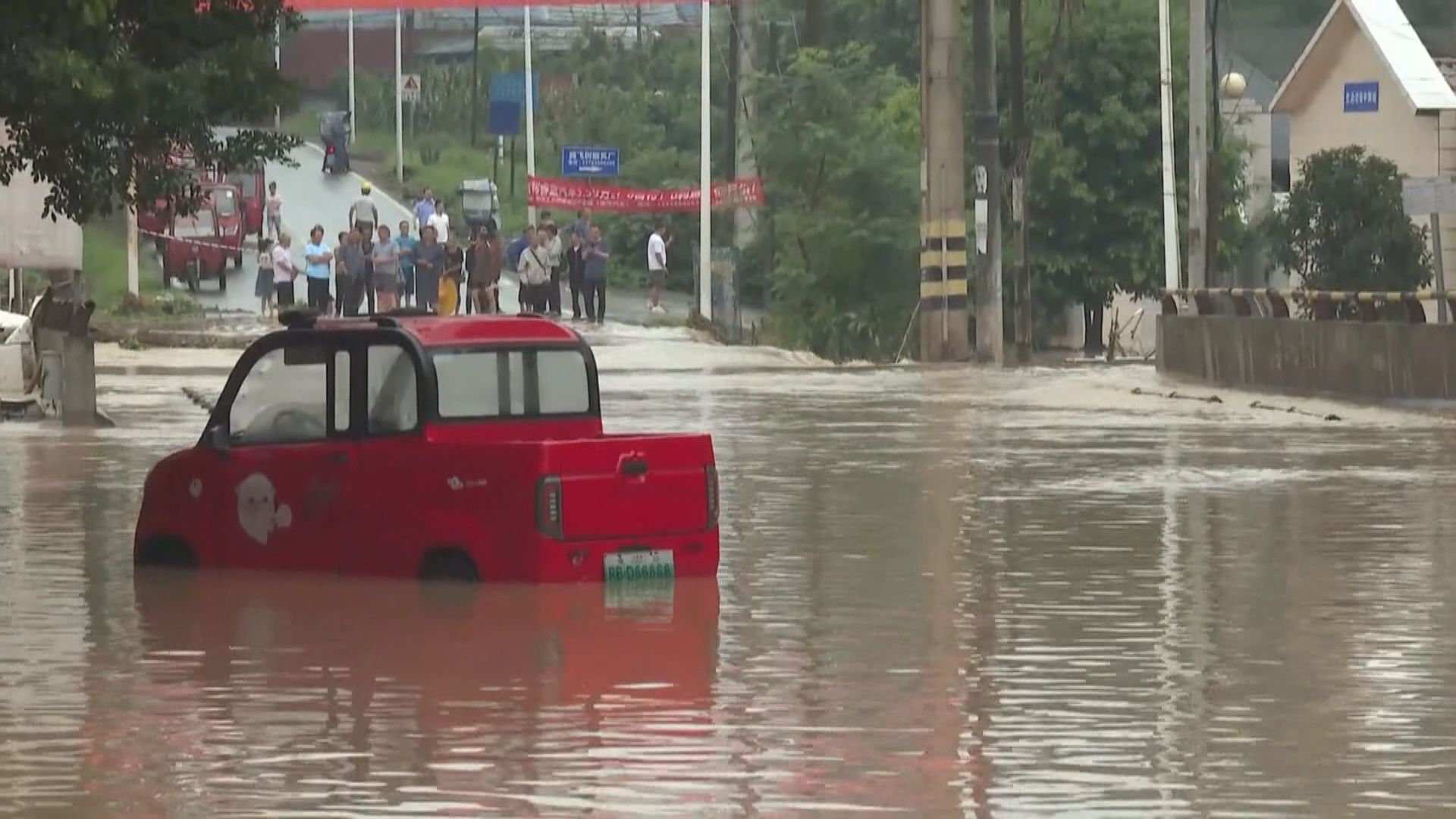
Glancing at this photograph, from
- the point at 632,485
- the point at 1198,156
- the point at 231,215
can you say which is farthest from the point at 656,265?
the point at 632,485

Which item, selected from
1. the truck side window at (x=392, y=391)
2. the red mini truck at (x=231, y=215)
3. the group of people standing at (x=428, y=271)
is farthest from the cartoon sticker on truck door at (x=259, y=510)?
the red mini truck at (x=231, y=215)

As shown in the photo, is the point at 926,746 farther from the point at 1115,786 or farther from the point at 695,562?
the point at 695,562

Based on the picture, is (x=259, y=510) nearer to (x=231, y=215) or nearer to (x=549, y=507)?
(x=549, y=507)

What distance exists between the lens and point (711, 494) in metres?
15.3

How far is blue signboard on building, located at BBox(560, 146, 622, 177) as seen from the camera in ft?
219

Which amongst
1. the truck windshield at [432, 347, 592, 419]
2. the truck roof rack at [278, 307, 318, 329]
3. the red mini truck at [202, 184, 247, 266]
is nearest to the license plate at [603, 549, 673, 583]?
the truck windshield at [432, 347, 592, 419]

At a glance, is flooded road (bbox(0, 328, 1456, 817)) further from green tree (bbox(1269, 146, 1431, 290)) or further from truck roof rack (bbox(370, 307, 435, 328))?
green tree (bbox(1269, 146, 1431, 290))

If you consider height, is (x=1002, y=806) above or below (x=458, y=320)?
below

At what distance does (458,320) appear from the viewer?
15656 mm

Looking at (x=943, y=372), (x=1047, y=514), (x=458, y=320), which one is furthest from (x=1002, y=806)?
(x=943, y=372)

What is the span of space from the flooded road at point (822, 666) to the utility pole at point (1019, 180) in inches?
1253

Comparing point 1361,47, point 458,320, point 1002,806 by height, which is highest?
point 1361,47

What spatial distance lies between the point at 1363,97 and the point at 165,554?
5134cm

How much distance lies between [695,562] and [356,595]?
1679 millimetres
